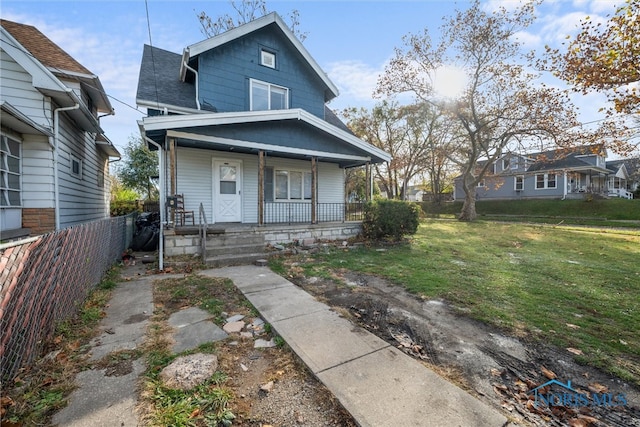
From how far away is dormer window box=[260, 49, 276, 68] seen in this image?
33.4ft

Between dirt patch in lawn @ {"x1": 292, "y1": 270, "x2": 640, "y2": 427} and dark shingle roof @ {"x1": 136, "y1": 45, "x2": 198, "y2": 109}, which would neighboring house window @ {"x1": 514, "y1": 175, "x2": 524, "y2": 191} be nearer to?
dirt patch in lawn @ {"x1": 292, "y1": 270, "x2": 640, "y2": 427}

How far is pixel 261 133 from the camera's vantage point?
840cm

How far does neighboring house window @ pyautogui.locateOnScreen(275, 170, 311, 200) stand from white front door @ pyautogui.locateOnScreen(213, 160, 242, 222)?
5.12 ft

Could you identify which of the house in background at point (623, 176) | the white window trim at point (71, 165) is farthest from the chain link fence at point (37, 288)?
the house in background at point (623, 176)

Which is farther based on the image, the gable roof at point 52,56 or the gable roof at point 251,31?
the gable roof at point 251,31

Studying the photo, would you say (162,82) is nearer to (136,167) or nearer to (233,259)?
(233,259)

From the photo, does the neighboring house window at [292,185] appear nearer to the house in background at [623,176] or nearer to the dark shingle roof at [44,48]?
the dark shingle roof at [44,48]

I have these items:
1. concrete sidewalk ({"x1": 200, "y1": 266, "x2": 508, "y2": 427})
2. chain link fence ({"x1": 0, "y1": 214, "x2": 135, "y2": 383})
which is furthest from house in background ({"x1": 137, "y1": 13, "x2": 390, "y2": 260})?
concrete sidewalk ({"x1": 200, "y1": 266, "x2": 508, "y2": 427})

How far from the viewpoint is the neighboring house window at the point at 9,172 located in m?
5.00

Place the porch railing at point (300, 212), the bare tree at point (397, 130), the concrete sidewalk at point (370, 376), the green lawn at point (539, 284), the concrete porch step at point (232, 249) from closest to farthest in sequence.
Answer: the concrete sidewalk at point (370, 376), the green lawn at point (539, 284), the concrete porch step at point (232, 249), the porch railing at point (300, 212), the bare tree at point (397, 130)

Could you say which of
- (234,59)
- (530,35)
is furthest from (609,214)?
(234,59)

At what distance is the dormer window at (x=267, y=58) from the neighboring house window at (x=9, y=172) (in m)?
7.58

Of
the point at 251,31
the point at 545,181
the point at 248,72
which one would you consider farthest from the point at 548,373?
the point at 545,181

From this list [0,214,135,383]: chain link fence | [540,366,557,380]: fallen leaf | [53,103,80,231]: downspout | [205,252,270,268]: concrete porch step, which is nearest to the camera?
Result: [0,214,135,383]: chain link fence
